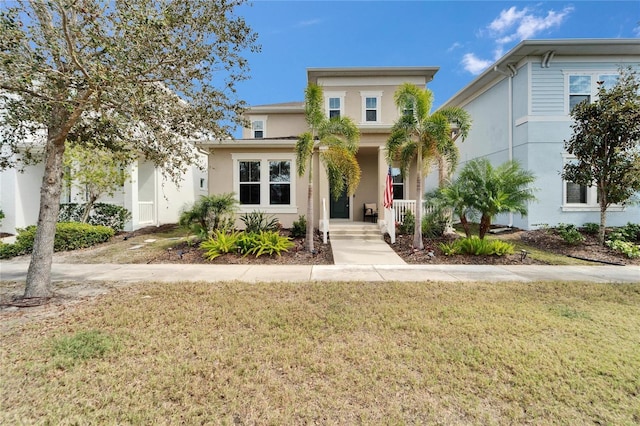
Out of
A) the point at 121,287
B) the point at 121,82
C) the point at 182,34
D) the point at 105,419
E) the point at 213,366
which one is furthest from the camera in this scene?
the point at 121,287

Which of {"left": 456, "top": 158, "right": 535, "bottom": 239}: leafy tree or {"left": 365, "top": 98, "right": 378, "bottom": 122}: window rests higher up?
{"left": 365, "top": 98, "right": 378, "bottom": 122}: window

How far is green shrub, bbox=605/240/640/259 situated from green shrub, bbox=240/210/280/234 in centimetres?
1082

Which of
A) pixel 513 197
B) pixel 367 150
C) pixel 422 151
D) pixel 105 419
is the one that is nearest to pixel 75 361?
pixel 105 419

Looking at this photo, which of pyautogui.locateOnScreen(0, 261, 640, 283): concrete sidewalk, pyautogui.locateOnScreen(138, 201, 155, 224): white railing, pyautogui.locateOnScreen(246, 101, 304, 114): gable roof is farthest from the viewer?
pyautogui.locateOnScreen(246, 101, 304, 114): gable roof

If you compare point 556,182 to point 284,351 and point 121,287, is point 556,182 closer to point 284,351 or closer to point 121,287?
point 284,351

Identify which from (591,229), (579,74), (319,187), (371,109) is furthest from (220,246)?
(579,74)

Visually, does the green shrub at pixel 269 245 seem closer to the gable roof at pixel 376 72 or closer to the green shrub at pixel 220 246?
the green shrub at pixel 220 246

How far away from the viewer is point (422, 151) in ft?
29.8

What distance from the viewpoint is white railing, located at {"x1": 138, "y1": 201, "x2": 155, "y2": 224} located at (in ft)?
43.0

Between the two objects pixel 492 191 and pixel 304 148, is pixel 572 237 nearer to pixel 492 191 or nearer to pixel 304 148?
pixel 492 191

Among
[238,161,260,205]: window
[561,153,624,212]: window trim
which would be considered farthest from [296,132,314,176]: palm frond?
[561,153,624,212]: window trim

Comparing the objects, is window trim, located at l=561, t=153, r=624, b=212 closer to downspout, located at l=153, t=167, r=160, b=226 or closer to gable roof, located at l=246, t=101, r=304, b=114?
gable roof, located at l=246, t=101, r=304, b=114

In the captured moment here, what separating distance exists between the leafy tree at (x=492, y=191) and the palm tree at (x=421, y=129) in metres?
0.75

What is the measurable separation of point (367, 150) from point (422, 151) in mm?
4044
